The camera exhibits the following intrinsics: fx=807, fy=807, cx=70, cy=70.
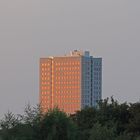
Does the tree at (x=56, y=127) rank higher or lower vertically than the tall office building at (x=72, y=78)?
lower

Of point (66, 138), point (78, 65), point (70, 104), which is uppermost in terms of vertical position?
point (78, 65)

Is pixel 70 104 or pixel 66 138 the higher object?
pixel 70 104

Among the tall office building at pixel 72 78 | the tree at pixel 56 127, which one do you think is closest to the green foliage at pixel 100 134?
the tree at pixel 56 127

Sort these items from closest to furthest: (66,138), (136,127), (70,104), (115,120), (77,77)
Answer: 1. (66,138)
2. (136,127)
3. (115,120)
4. (70,104)
5. (77,77)

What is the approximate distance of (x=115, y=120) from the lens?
6731 centimetres

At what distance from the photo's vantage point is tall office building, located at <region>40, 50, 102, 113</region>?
155375 millimetres

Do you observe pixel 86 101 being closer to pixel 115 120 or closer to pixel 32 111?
pixel 115 120

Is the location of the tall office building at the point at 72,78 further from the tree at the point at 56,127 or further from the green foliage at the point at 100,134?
the tree at the point at 56,127

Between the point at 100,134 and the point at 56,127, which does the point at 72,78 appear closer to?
the point at 100,134

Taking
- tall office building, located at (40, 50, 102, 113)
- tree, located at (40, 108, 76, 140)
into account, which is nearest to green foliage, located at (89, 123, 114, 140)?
tree, located at (40, 108, 76, 140)

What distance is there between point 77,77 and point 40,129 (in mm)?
121308

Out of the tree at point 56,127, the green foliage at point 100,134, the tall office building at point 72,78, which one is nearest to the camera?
the tree at point 56,127

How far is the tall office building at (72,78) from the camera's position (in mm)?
155375

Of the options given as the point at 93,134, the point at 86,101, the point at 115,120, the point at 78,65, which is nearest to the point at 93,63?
the point at 78,65
